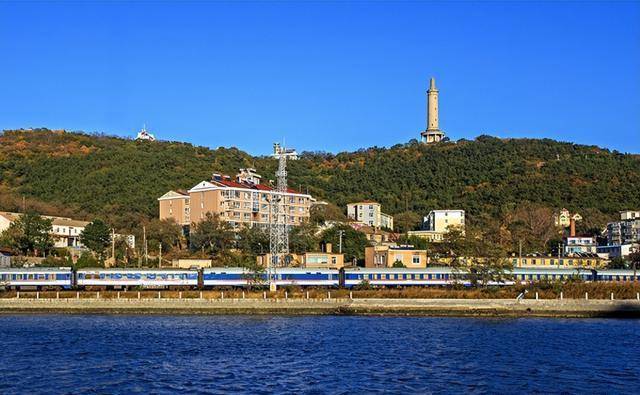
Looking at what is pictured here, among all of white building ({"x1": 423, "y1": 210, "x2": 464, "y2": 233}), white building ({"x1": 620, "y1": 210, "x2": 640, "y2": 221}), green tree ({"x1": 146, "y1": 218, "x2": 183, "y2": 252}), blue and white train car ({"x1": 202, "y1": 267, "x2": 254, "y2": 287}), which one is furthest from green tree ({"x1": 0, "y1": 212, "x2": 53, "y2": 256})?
white building ({"x1": 620, "y1": 210, "x2": 640, "y2": 221})

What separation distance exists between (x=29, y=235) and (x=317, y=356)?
5281 cm

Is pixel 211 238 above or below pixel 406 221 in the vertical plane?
below

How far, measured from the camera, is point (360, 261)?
87.5m

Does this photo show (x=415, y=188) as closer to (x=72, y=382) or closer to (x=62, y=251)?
(x=62, y=251)

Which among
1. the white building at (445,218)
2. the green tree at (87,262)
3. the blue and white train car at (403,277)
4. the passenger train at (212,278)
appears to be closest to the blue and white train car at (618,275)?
the passenger train at (212,278)

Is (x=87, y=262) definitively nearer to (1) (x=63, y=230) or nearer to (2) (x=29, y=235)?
(2) (x=29, y=235)

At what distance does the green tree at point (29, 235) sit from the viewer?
83125 millimetres

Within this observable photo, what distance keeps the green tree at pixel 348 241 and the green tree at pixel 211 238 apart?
1022 cm

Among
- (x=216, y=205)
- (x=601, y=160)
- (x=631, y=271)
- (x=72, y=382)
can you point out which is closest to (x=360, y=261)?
(x=216, y=205)

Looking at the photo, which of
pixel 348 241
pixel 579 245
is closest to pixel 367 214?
pixel 579 245

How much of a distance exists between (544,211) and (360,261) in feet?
110

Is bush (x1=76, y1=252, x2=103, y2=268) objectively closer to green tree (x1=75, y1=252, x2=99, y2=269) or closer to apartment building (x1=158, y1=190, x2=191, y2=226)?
green tree (x1=75, y1=252, x2=99, y2=269)

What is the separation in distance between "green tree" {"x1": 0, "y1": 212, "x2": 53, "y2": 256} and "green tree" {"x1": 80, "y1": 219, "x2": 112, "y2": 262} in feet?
11.9

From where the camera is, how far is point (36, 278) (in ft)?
223
